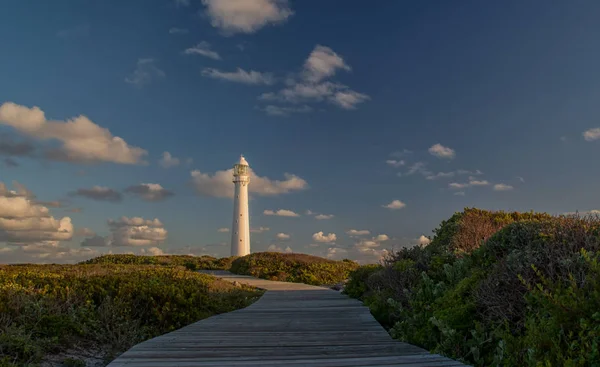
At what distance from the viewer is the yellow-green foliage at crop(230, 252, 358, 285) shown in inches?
874

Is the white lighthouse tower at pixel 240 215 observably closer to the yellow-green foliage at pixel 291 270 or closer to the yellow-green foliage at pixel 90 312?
the yellow-green foliage at pixel 291 270

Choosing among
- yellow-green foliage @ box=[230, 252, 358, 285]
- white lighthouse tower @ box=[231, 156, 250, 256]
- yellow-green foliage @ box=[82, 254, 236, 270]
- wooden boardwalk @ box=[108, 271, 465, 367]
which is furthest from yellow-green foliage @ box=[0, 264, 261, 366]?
white lighthouse tower @ box=[231, 156, 250, 256]

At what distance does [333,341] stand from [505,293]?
234 cm

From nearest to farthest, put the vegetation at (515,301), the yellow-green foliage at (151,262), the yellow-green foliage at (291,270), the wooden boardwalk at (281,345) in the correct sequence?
the vegetation at (515,301)
the wooden boardwalk at (281,345)
the yellow-green foliage at (291,270)
the yellow-green foliage at (151,262)

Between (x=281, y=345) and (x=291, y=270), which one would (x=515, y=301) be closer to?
(x=281, y=345)

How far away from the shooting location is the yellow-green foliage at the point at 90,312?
6.88 meters

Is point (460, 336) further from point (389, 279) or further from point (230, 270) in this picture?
point (230, 270)

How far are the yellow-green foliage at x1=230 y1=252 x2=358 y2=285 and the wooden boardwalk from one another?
533 inches

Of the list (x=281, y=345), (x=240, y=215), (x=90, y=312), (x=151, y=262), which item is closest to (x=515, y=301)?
(x=281, y=345)

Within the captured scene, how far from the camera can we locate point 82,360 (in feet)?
22.4

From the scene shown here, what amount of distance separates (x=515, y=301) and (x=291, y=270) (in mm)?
19494

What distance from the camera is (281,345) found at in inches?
222

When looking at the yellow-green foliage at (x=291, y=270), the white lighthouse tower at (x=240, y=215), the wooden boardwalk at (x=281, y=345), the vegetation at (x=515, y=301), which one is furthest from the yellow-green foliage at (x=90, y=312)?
the white lighthouse tower at (x=240, y=215)

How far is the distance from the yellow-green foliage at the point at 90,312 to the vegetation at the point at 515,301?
13.2 ft
